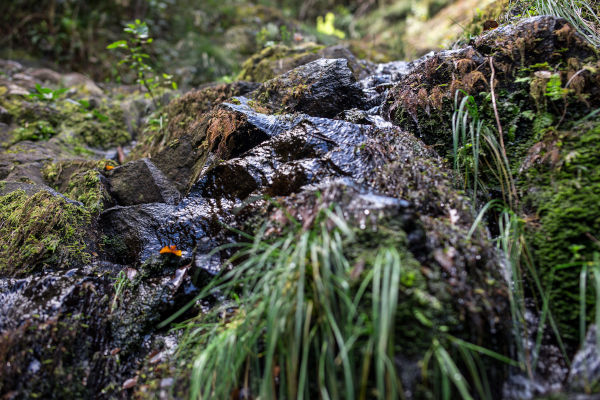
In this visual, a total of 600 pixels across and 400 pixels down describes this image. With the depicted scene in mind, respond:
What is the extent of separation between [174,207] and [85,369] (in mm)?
1339

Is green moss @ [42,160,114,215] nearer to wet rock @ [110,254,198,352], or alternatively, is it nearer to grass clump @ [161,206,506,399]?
wet rock @ [110,254,198,352]

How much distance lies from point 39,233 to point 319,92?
2.66 meters

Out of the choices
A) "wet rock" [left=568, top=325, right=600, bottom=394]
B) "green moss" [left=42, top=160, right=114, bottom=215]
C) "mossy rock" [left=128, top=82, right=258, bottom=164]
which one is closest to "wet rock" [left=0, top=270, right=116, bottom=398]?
"green moss" [left=42, top=160, right=114, bottom=215]

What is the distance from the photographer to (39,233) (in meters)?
2.50

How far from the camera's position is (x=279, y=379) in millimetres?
1704

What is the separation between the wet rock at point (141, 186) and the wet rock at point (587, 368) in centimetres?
300

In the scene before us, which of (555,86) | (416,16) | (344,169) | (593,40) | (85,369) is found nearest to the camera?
(85,369)

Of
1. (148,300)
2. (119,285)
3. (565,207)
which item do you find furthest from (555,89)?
(119,285)

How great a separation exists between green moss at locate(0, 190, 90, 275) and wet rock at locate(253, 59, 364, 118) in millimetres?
1967

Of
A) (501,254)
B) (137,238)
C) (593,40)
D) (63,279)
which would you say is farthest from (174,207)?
(593,40)

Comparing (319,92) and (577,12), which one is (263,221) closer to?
(319,92)

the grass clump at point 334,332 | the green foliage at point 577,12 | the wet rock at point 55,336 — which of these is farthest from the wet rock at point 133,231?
the green foliage at point 577,12

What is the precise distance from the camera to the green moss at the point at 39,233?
238 cm

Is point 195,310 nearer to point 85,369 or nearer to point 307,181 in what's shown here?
point 85,369
